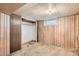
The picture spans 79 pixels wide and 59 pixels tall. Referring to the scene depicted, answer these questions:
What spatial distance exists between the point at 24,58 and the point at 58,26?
0.93m

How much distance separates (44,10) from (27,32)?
0.57 metres

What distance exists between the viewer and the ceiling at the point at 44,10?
1.58m

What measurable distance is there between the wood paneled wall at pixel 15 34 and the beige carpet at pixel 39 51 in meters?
0.12

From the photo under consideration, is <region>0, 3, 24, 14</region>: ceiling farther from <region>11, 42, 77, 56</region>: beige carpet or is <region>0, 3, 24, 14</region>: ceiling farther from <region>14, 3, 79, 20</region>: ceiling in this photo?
<region>11, 42, 77, 56</region>: beige carpet

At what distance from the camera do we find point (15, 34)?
1.78 m

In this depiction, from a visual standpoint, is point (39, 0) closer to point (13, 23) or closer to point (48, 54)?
point (13, 23)

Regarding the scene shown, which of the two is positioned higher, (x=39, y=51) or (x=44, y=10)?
(x=44, y=10)

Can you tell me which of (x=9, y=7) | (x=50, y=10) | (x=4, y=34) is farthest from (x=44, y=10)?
(x=4, y=34)

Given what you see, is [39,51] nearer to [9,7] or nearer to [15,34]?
[15,34]

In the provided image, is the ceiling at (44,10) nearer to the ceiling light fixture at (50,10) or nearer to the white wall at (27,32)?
the ceiling light fixture at (50,10)

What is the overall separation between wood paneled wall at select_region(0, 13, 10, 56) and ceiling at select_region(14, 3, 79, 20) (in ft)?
0.84

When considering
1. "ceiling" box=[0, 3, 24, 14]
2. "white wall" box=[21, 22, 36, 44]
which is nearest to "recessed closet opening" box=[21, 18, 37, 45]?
"white wall" box=[21, 22, 36, 44]

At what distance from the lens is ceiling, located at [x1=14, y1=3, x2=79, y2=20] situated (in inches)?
62.2

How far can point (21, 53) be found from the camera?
5.42 ft
